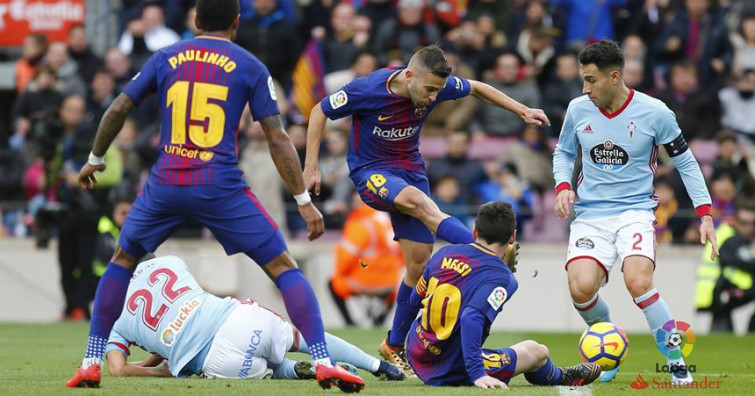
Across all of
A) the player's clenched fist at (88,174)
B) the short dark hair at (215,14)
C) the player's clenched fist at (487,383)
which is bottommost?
the player's clenched fist at (487,383)

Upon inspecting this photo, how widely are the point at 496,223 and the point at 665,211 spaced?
9.15 meters

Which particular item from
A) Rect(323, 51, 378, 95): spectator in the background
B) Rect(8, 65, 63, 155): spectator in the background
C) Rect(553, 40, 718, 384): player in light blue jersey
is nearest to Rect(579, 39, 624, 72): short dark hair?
Rect(553, 40, 718, 384): player in light blue jersey

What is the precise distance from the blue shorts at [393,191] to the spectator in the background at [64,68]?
10264 millimetres

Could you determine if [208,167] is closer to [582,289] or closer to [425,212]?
[425,212]

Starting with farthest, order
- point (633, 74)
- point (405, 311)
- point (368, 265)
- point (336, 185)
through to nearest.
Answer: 1. point (633, 74)
2. point (336, 185)
3. point (368, 265)
4. point (405, 311)

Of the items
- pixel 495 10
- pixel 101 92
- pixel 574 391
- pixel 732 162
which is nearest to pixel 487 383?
pixel 574 391

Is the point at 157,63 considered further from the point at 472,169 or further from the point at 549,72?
the point at 549,72

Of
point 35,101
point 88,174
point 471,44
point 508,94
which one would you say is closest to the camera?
point 88,174

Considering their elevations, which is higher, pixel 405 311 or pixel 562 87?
pixel 562 87

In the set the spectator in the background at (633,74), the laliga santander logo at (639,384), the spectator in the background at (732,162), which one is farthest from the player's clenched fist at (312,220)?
the spectator in the background at (633,74)

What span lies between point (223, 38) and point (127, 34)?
12771 millimetres

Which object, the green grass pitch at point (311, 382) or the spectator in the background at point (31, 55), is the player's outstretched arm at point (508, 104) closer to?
the green grass pitch at point (311, 382)

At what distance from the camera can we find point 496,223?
8.28 metres

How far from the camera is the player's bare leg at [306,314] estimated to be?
25.2ft
